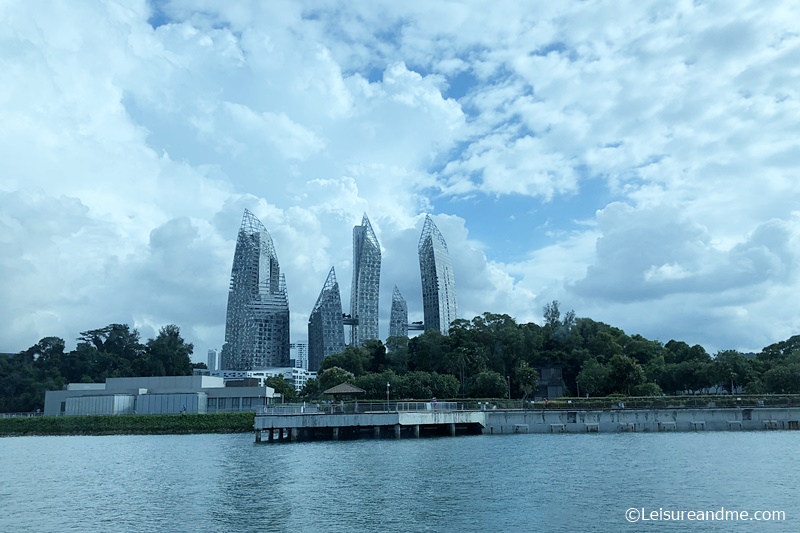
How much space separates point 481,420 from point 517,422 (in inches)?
133

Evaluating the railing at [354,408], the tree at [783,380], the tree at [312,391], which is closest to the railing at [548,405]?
the railing at [354,408]

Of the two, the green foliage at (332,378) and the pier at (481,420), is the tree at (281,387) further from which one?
the pier at (481,420)

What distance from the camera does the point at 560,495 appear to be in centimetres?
2889

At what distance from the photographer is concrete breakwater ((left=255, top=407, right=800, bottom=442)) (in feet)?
202

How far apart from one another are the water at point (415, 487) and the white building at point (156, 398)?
50.6 meters

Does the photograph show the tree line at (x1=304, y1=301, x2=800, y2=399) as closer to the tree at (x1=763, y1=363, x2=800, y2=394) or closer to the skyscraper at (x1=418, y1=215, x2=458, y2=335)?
the tree at (x1=763, y1=363, x2=800, y2=394)

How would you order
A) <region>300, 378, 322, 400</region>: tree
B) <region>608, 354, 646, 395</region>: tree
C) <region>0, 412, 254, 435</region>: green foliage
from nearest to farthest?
<region>608, 354, 646, 395</region>: tree, <region>0, 412, 254, 435</region>: green foliage, <region>300, 378, 322, 400</region>: tree

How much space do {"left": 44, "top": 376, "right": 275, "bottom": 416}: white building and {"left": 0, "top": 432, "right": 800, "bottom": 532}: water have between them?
50618mm

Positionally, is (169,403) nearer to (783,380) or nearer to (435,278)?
(783,380)

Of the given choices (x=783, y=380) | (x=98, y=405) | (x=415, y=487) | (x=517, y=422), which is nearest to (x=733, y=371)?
(x=783, y=380)

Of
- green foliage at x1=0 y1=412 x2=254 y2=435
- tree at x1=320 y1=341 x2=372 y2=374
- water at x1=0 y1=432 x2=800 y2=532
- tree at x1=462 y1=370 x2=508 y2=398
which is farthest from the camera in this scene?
tree at x1=320 y1=341 x2=372 y2=374

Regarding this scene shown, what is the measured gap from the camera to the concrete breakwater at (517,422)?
6172cm

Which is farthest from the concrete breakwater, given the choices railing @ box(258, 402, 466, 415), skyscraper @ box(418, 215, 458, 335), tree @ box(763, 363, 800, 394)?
skyscraper @ box(418, 215, 458, 335)

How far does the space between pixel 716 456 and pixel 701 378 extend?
2159 inches
